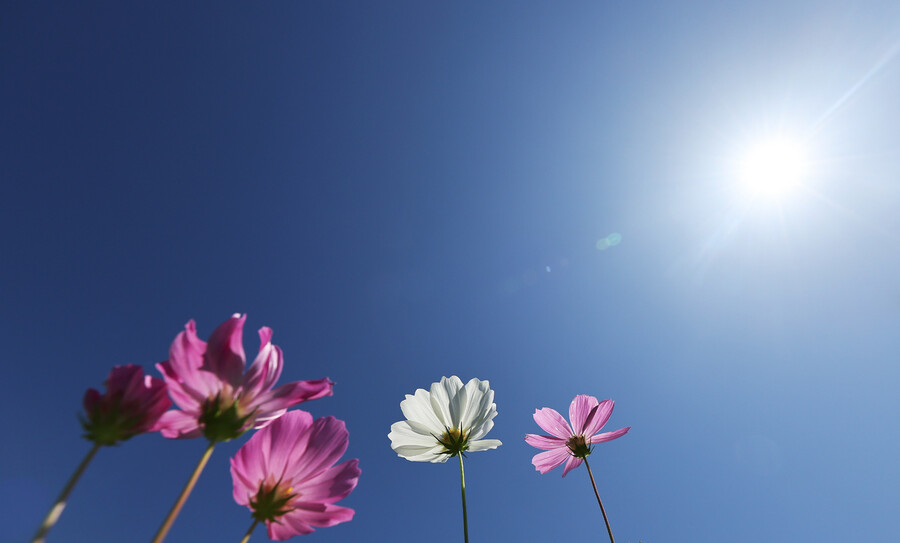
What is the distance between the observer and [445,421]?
1402 mm

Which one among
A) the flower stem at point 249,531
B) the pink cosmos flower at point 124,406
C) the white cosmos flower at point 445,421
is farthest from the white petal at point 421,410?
the pink cosmos flower at point 124,406

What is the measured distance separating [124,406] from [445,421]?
3.48 ft

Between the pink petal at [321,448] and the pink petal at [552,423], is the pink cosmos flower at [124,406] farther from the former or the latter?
the pink petal at [552,423]

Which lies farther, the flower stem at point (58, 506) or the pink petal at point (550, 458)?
the pink petal at point (550, 458)

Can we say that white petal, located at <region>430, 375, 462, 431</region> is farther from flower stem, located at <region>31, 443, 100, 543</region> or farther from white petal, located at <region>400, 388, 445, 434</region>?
flower stem, located at <region>31, 443, 100, 543</region>

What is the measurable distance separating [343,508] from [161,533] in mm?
296

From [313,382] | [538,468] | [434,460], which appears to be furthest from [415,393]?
[313,382]

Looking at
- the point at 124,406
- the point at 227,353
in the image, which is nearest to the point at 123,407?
the point at 124,406

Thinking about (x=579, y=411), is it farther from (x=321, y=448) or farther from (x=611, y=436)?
(x=321, y=448)

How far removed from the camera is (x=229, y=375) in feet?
1.71

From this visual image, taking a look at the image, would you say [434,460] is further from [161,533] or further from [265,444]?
[161,533]

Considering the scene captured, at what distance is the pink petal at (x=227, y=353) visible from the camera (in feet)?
1.69

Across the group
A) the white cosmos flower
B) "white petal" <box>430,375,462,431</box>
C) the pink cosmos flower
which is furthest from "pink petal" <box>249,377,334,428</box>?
"white petal" <box>430,375,462,431</box>

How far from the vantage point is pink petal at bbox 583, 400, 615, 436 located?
1.23 meters
